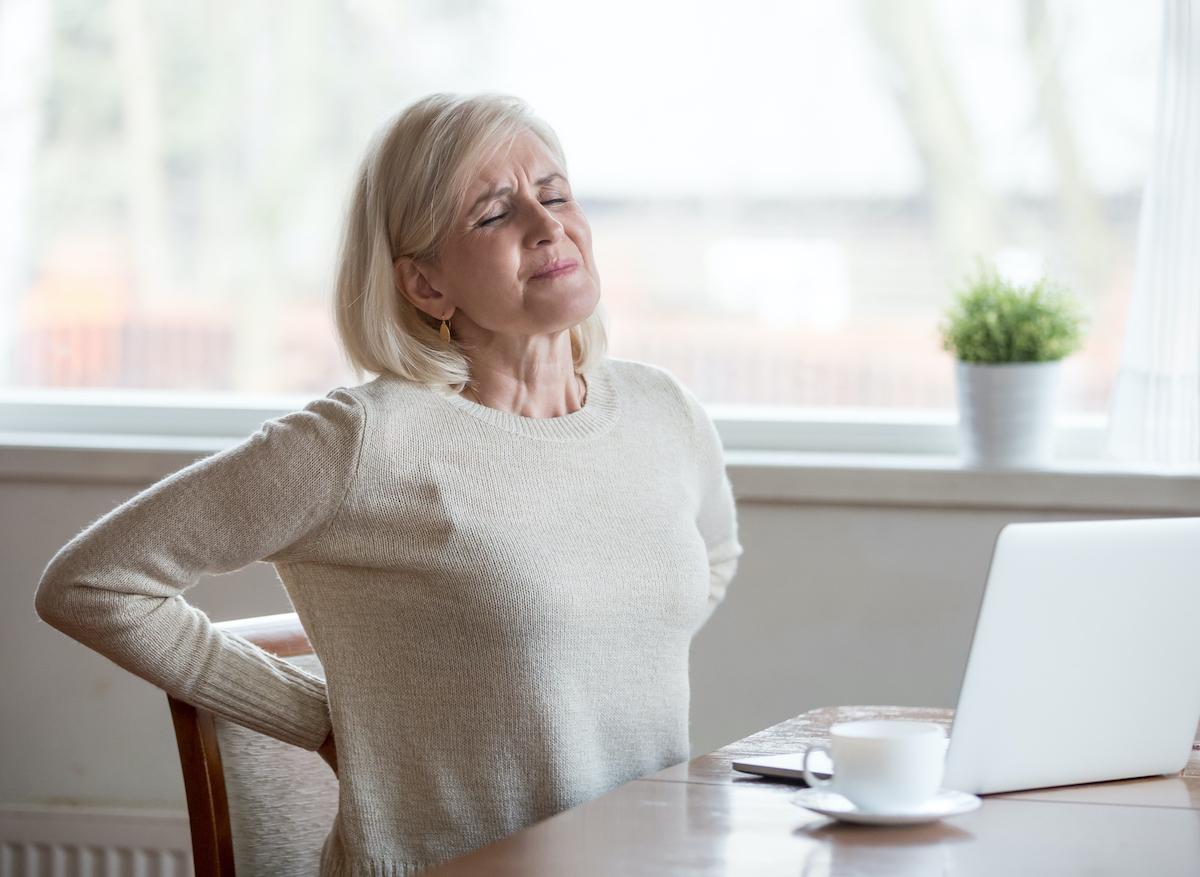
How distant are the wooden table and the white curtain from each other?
96 centimetres

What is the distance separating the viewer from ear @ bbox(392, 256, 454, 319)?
1.66 metres

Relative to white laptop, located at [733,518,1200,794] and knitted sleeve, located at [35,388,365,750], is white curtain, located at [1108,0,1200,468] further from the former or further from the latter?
knitted sleeve, located at [35,388,365,750]

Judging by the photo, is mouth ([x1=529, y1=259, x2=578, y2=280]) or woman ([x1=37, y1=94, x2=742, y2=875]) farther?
mouth ([x1=529, y1=259, x2=578, y2=280])

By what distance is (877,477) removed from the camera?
226 centimetres

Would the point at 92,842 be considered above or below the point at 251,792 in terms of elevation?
below

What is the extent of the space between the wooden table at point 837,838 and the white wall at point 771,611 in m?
0.96

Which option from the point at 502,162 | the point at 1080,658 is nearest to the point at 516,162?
the point at 502,162

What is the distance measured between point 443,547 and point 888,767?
1.79 feet

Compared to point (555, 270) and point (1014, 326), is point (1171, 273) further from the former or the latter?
point (555, 270)

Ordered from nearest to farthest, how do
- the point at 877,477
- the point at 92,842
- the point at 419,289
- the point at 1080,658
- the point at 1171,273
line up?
1. the point at 1080,658
2. the point at 419,289
3. the point at 1171,273
4. the point at 877,477
5. the point at 92,842

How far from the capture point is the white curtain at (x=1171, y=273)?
2145 millimetres

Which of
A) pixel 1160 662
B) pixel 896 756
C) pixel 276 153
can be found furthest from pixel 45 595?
pixel 276 153

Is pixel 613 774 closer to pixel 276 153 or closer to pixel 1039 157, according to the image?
pixel 1039 157

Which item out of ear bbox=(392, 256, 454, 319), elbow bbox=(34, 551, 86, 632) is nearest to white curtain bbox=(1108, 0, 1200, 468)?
ear bbox=(392, 256, 454, 319)
